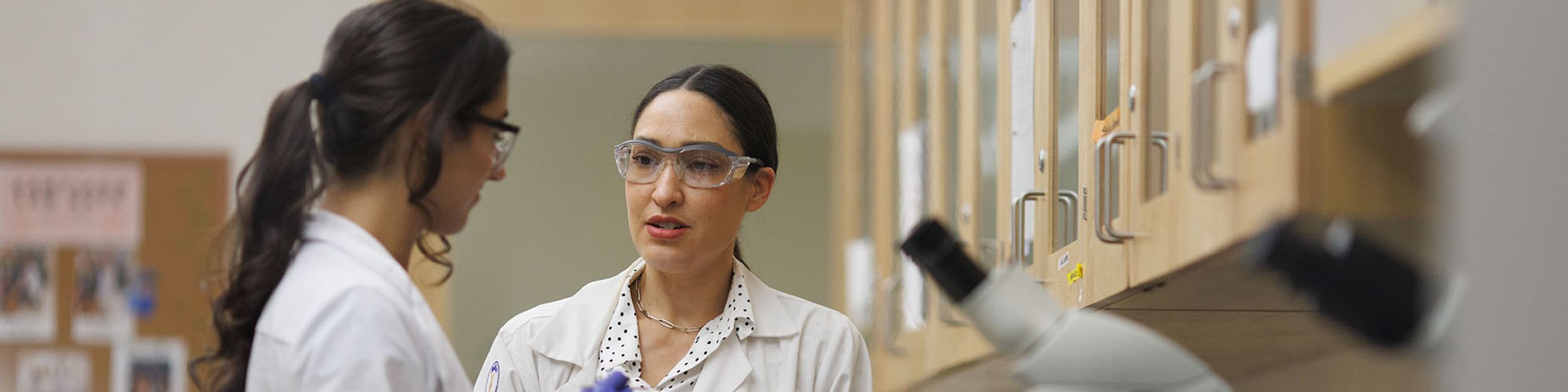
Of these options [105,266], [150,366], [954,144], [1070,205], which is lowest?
[150,366]

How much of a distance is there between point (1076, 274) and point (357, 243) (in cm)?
88

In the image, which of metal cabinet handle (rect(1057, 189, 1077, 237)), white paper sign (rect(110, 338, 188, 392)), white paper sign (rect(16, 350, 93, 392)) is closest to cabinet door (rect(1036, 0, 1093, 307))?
metal cabinet handle (rect(1057, 189, 1077, 237))

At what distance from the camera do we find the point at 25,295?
3.89 m

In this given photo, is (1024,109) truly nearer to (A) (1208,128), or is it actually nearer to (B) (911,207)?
(A) (1208,128)

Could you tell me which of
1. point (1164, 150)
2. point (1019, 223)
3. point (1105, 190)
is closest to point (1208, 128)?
point (1164, 150)

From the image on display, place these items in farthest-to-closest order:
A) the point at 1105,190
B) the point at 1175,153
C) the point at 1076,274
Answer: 1. the point at 1076,274
2. the point at 1105,190
3. the point at 1175,153

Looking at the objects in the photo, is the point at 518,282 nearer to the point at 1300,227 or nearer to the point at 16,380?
the point at 16,380

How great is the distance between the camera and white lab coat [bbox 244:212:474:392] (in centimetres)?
112

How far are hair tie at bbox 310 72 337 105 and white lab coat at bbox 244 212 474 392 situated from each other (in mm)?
102

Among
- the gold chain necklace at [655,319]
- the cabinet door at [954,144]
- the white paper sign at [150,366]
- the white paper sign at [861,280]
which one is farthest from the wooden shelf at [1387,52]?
the white paper sign at [150,366]

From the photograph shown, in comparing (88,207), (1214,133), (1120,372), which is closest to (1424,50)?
(1120,372)

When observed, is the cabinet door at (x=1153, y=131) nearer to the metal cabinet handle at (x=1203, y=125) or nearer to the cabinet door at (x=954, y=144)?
the metal cabinet handle at (x=1203, y=125)

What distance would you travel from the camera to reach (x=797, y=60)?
13.4ft

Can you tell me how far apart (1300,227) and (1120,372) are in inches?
5.8
